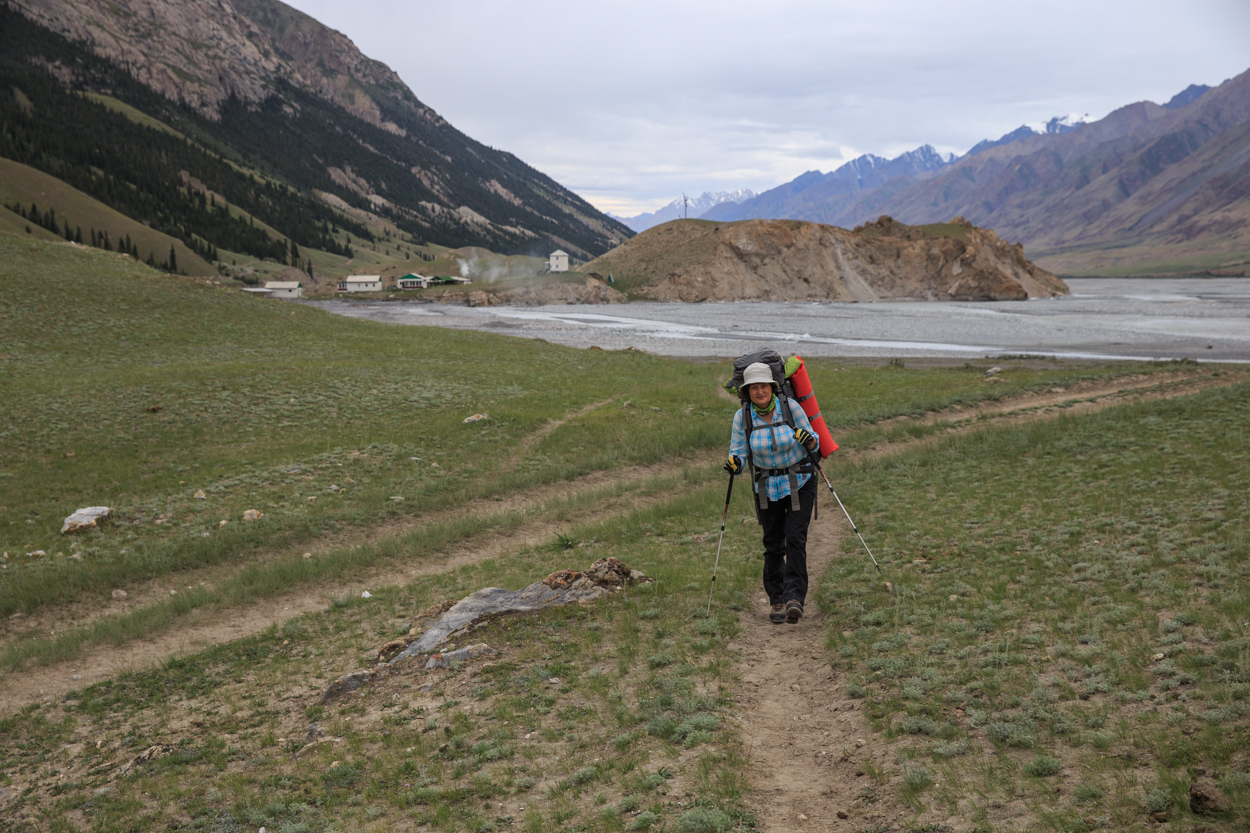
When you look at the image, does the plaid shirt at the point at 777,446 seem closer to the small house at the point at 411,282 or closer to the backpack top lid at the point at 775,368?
the backpack top lid at the point at 775,368

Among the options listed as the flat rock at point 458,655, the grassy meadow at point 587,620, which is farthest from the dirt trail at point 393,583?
the flat rock at point 458,655

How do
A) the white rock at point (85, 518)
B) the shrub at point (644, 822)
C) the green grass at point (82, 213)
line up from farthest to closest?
the green grass at point (82, 213), the white rock at point (85, 518), the shrub at point (644, 822)

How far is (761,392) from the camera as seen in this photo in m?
8.83

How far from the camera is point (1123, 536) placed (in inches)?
396

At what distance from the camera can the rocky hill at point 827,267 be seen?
161 meters

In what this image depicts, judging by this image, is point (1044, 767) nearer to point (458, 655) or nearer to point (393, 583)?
point (458, 655)

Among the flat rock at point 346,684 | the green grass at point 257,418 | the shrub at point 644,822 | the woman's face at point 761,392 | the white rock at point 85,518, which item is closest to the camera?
the shrub at point 644,822

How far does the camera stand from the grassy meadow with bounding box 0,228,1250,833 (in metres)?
5.65

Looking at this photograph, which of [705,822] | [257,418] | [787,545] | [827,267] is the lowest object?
[705,822]

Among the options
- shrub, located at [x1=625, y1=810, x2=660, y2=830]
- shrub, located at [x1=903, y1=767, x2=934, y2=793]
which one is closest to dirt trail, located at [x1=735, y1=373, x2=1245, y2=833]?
shrub, located at [x1=903, y1=767, x2=934, y2=793]

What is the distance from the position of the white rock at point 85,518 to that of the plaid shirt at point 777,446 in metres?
14.7

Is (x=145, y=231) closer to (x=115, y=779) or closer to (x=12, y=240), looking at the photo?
(x=12, y=240)

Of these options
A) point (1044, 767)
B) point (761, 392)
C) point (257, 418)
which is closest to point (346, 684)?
point (761, 392)

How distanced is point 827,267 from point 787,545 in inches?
6668
